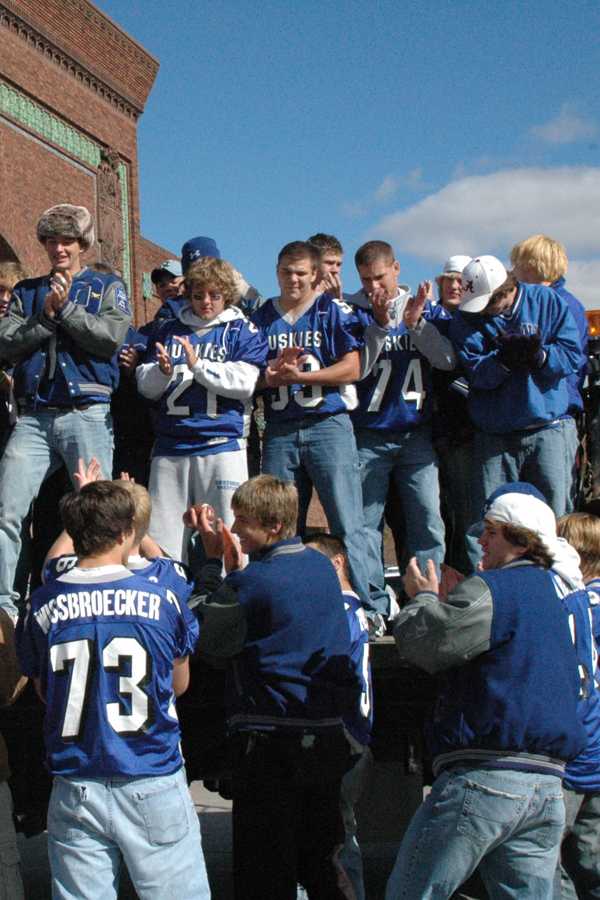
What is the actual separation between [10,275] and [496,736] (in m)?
4.32

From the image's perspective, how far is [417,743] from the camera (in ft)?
17.4

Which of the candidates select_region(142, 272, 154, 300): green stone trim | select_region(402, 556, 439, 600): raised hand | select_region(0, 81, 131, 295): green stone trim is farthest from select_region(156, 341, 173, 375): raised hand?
select_region(142, 272, 154, 300): green stone trim

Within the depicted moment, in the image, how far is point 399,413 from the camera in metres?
6.00

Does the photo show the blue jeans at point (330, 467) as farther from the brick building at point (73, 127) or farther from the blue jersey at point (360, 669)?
the brick building at point (73, 127)

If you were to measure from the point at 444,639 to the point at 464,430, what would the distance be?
264 cm

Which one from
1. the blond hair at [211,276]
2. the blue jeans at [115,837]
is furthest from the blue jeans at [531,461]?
the blue jeans at [115,837]

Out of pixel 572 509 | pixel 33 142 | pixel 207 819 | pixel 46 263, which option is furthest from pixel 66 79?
pixel 572 509

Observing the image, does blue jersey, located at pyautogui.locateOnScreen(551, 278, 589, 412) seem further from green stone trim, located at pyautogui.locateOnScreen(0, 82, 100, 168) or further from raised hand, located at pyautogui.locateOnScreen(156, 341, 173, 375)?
green stone trim, located at pyautogui.locateOnScreen(0, 82, 100, 168)

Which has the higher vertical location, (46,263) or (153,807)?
(46,263)

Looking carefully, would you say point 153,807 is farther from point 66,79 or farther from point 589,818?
point 66,79

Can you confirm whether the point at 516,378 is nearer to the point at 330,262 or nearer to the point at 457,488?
the point at 457,488

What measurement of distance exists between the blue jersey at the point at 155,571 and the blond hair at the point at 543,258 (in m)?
2.96

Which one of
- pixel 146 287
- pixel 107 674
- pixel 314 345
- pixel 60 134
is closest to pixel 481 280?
pixel 314 345

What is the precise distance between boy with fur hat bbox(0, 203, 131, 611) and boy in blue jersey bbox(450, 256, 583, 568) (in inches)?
73.6
